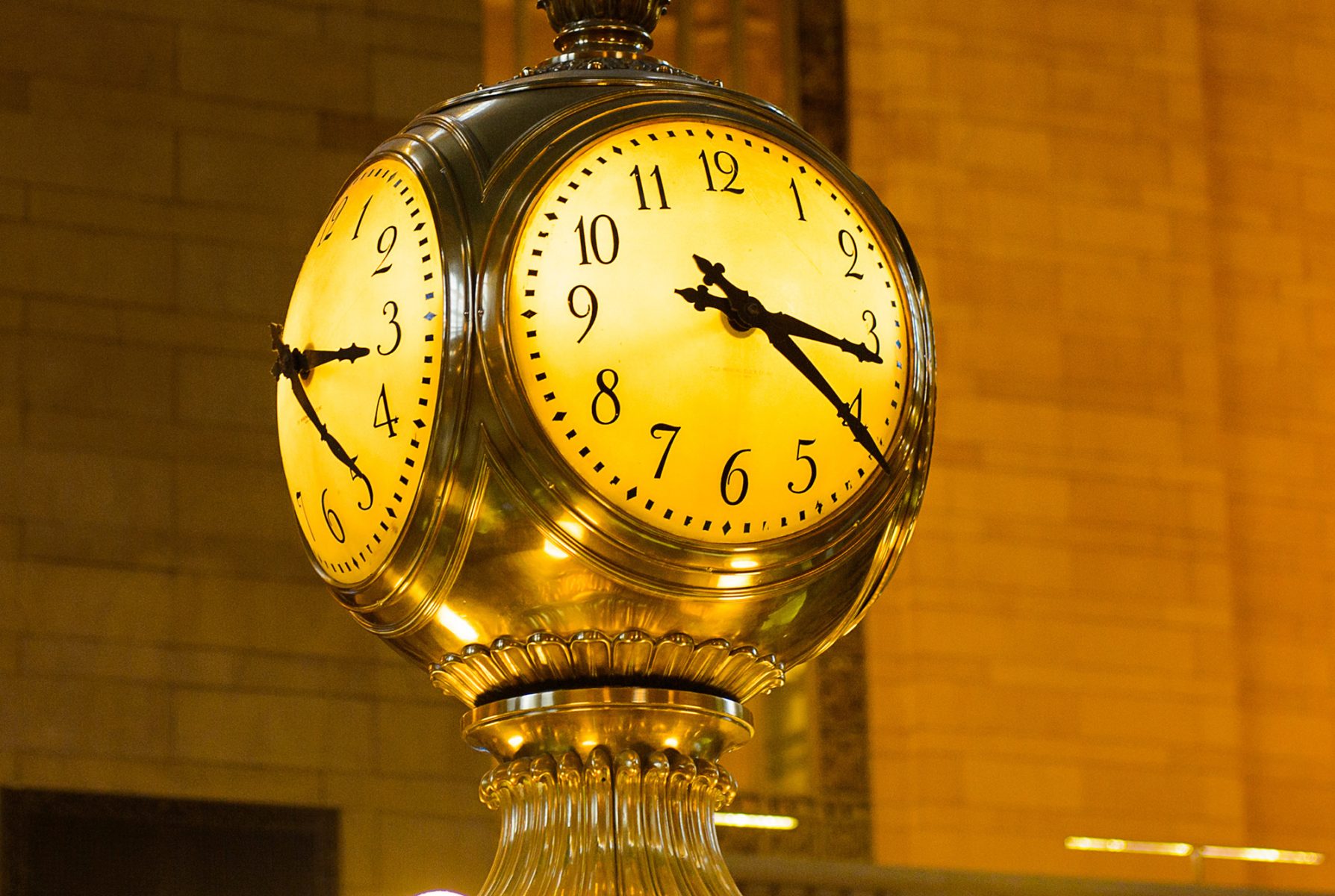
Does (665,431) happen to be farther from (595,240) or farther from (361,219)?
(361,219)

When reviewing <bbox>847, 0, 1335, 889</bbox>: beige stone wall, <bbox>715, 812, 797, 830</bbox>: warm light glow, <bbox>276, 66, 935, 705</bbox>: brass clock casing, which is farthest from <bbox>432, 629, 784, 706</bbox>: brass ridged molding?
<bbox>847, 0, 1335, 889</bbox>: beige stone wall

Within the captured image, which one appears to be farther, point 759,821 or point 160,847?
point 759,821

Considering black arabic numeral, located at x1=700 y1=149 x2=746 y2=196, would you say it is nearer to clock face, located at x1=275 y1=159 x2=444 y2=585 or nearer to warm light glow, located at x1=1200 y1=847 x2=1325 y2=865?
clock face, located at x1=275 y1=159 x2=444 y2=585

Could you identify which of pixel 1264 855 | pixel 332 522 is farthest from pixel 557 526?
pixel 1264 855

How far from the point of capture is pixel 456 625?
0.99 meters

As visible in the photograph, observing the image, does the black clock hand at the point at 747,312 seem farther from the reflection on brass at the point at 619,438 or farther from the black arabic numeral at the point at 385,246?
the black arabic numeral at the point at 385,246

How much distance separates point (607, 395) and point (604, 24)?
0.87ft

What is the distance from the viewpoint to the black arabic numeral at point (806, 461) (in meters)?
0.95

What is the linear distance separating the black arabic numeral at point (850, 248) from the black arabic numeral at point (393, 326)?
0.64 feet

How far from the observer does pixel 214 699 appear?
7.20m

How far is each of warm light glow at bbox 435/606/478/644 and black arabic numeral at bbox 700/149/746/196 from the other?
212mm

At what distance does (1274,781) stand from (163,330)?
221 inches

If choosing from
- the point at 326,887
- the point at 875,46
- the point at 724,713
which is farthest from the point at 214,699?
the point at 724,713

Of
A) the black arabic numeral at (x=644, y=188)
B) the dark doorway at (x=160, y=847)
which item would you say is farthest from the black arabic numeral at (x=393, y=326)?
the dark doorway at (x=160, y=847)
